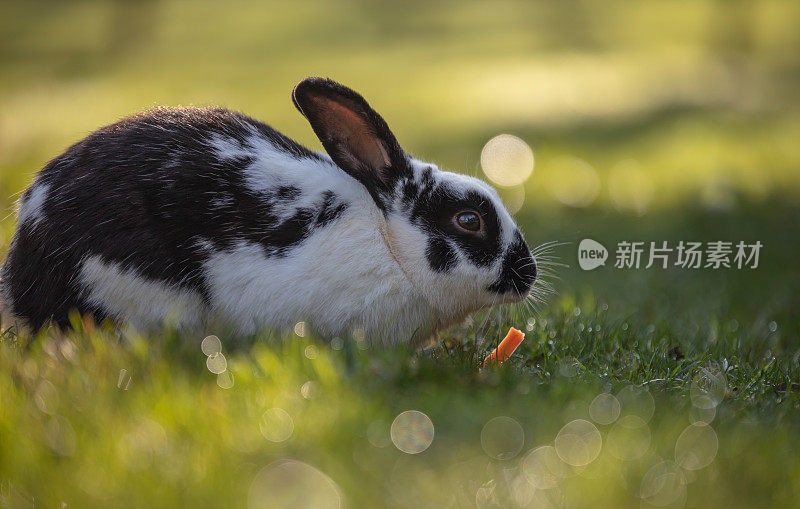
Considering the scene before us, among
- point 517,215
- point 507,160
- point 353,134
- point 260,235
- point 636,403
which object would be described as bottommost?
point 517,215

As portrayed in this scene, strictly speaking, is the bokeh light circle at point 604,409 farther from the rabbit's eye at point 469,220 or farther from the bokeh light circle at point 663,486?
the rabbit's eye at point 469,220

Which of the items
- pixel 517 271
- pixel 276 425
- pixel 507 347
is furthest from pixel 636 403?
pixel 276 425

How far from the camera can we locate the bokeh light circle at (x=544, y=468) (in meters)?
2.41

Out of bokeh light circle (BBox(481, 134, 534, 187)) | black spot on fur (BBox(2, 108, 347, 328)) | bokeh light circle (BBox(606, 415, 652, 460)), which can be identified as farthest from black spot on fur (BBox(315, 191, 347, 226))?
bokeh light circle (BBox(481, 134, 534, 187))

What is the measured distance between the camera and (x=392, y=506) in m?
2.28

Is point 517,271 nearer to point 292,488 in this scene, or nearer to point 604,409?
point 604,409

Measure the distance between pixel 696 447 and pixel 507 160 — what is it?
5.55m

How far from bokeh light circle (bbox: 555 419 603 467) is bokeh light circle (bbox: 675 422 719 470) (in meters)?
0.25

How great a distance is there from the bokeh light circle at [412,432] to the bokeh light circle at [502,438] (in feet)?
0.60

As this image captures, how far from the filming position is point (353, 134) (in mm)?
3766

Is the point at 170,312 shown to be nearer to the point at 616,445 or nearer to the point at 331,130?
the point at 331,130

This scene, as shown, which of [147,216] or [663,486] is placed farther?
[147,216]

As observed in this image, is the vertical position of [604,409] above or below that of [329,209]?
below

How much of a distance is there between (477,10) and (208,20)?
6621 millimetres
